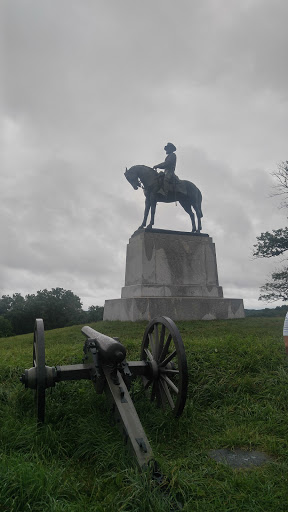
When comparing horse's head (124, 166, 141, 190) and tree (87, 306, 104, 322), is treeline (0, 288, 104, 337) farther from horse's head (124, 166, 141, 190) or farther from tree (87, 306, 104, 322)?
horse's head (124, 166, 141, 190)

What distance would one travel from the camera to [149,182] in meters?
11.8

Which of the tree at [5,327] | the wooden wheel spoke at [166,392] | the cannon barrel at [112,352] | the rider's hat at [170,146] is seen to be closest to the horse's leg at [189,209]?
the rider's hat at [170,146]

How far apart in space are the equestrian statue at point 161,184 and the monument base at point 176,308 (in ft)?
7.95

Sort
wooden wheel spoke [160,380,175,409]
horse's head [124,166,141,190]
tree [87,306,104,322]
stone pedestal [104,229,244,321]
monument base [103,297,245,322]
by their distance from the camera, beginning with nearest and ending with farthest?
1. wooden wheel spoke [160,380,175,409]
2. monument base [103,297,245,322]
3. stone pedestal [104,229,244,321]
4. horse's head [124,166,141,190]
5. tree [87,306,104,322]

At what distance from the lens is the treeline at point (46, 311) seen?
2202 cm

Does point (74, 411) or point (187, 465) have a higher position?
point (74, 411)

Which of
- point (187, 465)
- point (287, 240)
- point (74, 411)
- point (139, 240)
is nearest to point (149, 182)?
point (139, 240)

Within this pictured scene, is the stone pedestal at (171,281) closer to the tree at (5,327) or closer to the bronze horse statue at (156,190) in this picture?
the bronze horse statue at (156,190)

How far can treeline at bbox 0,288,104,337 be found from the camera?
72.2ft

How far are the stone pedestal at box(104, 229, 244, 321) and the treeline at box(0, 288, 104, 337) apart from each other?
11.1 metres

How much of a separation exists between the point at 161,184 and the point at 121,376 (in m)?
8.88

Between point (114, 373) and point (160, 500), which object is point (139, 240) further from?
point (160, 500)

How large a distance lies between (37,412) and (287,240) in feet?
42.1

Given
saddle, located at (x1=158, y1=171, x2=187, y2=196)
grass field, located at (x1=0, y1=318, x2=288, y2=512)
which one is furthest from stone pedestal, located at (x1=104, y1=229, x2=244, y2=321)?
grass field, located at (x1=0, y1=318, x2=288, y2=512)
